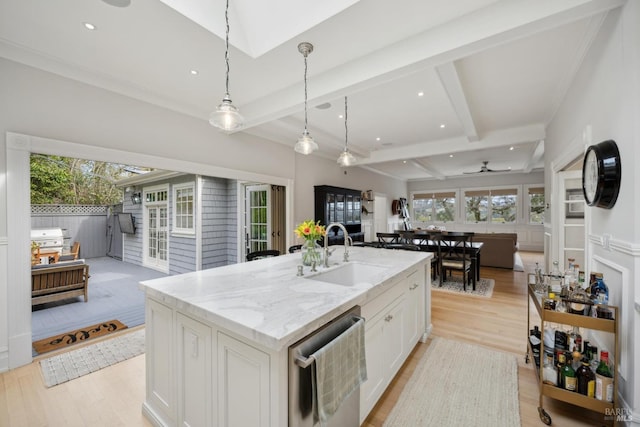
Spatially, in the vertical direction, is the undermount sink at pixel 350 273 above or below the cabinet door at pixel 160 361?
above

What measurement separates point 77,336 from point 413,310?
3767 millimetres

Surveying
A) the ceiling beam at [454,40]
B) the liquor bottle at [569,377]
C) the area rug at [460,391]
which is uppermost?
the ceiling beam at [454,40]

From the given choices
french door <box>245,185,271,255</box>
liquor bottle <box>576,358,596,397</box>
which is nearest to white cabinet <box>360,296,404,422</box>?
liquor bottle <box>576,358,596,397</box>

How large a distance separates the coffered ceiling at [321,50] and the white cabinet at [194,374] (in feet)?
7.19

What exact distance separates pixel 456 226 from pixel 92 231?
1328cm

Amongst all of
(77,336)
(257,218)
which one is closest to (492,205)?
(257,218)

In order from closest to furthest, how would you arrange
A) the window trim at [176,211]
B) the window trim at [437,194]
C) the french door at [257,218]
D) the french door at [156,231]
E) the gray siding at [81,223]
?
the french door at [257,218], the window trim at [176,211], the french door at [156,231], the gray siding at [81,223], the window trim at [437,194]

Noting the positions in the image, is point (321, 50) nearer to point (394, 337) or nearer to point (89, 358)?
point (394, 337)

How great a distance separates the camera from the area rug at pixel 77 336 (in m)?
2.81

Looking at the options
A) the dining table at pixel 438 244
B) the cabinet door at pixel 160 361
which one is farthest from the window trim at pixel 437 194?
the cabinet door at pixel 160 361

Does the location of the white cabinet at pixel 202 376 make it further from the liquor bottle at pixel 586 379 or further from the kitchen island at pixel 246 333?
the liquor bottle at pixel 586 379

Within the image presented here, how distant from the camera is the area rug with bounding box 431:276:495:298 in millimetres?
4555

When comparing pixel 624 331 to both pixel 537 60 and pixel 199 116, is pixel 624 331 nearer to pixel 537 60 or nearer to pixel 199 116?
pixel 537 60

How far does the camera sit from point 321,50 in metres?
2.39
